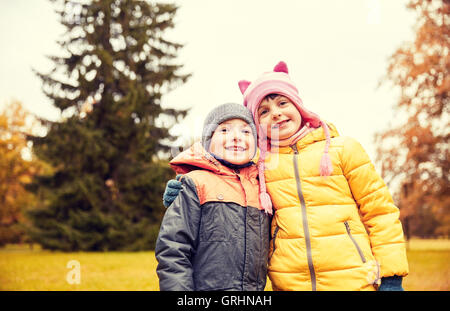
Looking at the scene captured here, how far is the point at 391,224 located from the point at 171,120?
15729 millimetres

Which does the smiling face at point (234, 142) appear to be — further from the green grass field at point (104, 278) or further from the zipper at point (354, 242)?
the green grass field at point (104, 278)

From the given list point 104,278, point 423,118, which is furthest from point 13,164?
point 423,118

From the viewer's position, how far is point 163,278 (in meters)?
1.76

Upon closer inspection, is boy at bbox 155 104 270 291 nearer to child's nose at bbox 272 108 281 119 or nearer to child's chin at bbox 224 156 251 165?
child's chin at bbox 224 156 251 165

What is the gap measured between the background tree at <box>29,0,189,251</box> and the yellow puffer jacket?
1408cm

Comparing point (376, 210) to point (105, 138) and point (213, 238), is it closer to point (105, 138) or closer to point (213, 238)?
point (213, 238)

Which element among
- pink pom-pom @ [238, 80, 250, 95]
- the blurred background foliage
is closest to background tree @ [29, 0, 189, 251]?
the blurred background foliage

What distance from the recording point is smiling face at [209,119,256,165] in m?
2.09

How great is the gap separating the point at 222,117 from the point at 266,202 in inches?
21.8

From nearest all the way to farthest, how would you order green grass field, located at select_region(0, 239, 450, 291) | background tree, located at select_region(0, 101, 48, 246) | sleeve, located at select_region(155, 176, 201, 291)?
1. sleeve, located at select_region(155, 176, 201, 291)
2. green grass field, located at select_region(0, 239, 450, 291)
3. background tree, located at select_region(0, 101, 48, 246)

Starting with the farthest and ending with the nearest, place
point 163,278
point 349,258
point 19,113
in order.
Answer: point 19,113
point 349,258
point 163,278

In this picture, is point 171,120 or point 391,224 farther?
point 171,120
